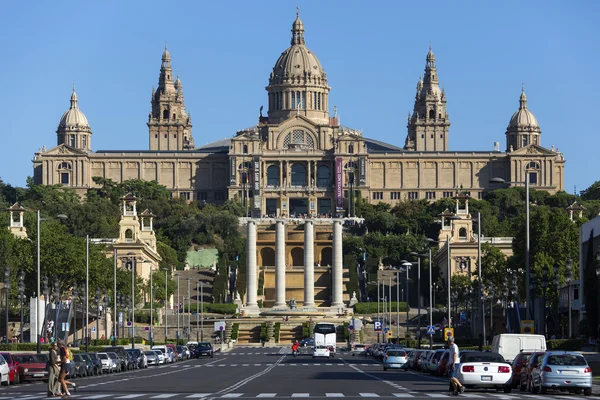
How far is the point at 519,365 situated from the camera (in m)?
61.9

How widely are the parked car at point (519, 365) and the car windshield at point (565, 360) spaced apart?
15.8ft

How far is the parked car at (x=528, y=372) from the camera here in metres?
57.6

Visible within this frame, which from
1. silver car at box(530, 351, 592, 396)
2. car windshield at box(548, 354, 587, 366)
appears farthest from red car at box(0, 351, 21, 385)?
car windshield at box(548, 354, 587, 366)

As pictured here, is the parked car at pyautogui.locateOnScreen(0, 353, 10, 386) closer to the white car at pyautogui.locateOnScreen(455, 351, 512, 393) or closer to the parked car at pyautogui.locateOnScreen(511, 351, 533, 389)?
the white car at pyautogui.locateOnScreen(455, 351, 512, 393)

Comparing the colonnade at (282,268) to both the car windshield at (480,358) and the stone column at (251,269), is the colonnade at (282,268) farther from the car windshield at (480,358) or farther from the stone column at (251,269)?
the car windshield at (480,358)

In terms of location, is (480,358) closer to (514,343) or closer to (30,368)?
(514,343)

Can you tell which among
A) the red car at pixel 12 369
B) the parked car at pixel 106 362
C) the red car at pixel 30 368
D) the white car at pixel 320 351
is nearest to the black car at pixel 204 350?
the white car at pixel 320 351

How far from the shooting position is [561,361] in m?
55.6

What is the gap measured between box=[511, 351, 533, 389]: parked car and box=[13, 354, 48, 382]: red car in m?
20.0

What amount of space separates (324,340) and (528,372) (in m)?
68.4

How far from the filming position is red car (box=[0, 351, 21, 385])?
67000 mm

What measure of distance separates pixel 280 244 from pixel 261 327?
30620 mm

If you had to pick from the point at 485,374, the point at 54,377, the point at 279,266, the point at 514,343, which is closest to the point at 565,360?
the point at 485,374

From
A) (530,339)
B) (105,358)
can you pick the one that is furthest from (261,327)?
(530,339)
